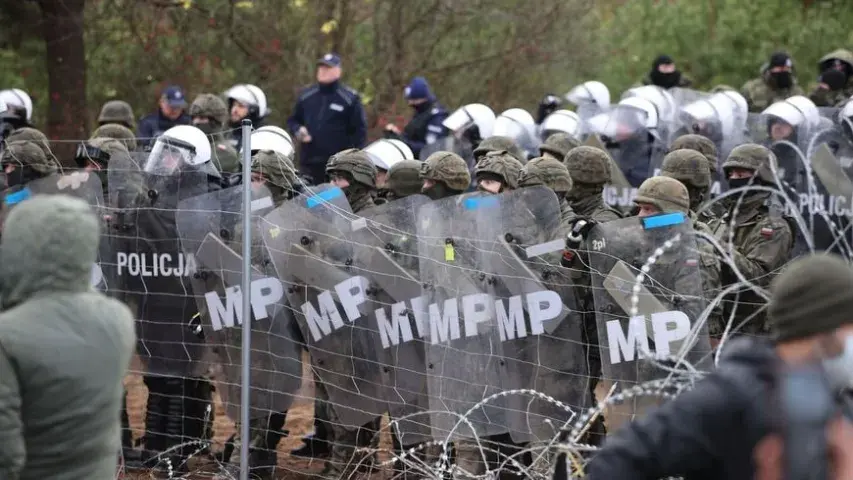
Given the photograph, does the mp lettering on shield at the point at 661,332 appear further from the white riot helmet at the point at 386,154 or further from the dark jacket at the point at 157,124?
the dark jacket at the point at 157,124

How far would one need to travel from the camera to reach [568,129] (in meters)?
12.1

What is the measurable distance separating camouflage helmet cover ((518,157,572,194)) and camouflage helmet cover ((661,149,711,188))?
0.67m

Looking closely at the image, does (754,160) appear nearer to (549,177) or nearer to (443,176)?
(549,177)

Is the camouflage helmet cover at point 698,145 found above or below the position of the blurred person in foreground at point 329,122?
below

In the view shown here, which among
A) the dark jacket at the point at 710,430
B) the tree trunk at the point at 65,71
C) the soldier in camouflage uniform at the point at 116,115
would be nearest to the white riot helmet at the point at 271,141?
the soldier in camouflage uniform at the point at 116,115

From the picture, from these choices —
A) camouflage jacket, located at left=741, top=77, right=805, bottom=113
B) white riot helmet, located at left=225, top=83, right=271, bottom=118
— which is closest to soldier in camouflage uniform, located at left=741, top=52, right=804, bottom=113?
camouflage jacket, located at left=741, top=77, right=805, bottom=113

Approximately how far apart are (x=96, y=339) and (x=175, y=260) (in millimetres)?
3381

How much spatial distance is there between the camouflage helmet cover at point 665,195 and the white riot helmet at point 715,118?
4685 mm

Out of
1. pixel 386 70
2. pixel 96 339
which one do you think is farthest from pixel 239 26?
pixel 96 339

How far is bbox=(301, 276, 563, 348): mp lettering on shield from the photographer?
6348mm

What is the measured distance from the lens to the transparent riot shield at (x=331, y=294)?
677cm

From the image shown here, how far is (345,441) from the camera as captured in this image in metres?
7.29

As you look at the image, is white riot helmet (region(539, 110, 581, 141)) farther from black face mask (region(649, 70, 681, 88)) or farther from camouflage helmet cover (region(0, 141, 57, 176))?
camouflage helmet cover (region(0, 141, 57, 176))

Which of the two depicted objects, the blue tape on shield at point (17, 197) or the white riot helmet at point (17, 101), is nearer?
the blue tape on shield at point (17, 197)
